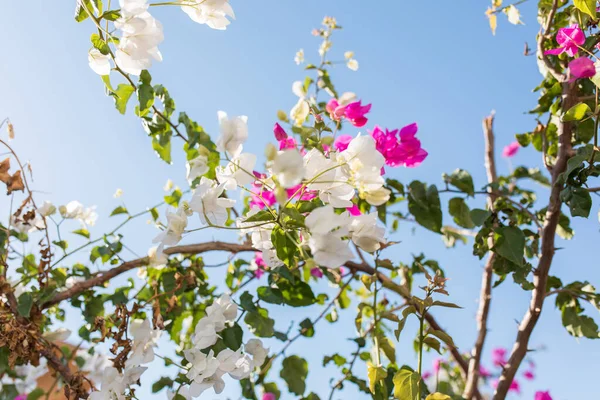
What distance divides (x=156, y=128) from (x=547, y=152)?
89 cm

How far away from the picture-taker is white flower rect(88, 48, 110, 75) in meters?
0.71

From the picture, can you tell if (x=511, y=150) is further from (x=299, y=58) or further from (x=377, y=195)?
(x=377, y=195)

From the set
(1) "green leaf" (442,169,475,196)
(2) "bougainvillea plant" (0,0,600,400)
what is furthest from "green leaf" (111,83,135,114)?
(1) "green leaf" (442,169,475,196)

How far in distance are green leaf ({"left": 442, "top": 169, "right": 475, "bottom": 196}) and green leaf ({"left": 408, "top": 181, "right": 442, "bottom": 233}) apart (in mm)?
61

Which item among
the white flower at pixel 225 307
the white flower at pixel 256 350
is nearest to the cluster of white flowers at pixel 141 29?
the white flower at pixel 225 307

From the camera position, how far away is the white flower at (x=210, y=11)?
2.28 ft

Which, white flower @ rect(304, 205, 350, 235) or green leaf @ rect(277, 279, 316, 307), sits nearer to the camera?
white flower @ rect(304, 205, 350, 235)

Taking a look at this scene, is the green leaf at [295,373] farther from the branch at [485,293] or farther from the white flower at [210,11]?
the white flower at [210,11]

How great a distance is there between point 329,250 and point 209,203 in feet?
0.59

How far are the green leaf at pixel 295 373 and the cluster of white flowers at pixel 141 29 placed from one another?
0.77m

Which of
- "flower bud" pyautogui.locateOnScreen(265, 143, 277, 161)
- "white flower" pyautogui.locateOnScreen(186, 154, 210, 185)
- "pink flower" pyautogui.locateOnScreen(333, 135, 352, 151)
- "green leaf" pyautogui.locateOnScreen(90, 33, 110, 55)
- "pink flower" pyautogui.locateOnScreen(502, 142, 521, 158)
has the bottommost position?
"flower bud" pyautogui.locateOnScreen(265, 143, 277, 161)

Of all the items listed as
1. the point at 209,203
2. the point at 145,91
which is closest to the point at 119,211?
the point at 145,91

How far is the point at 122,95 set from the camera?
3.15 ft

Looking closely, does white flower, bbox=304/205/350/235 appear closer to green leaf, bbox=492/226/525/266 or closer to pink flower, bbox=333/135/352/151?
pink flower, bbox=333/135/352/151
